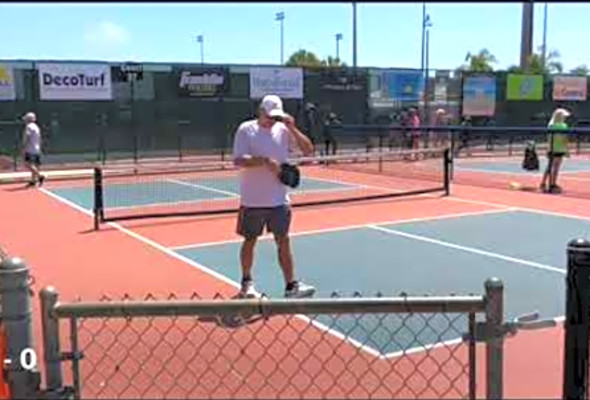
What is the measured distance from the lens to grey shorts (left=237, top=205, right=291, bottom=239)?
7336 millimetres

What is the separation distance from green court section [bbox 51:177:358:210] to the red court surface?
2.67 ft

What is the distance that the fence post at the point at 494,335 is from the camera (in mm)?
3287

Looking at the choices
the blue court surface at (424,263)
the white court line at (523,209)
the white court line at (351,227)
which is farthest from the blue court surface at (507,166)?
the blue court surface at (424,263)

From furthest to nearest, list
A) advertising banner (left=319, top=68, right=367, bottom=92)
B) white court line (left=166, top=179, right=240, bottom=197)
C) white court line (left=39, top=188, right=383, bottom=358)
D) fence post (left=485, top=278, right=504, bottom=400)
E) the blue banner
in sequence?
1. the blue banner
2. advertising banner (left=319, top=68, right=367, bottom=92)
3. white court line (left=166, top=179, right=240, bottom=197)
4. white court line (left=39, top=188, right=383, bottom=358)
5. fence post (left=485, top=278, right=504, bottom=400)

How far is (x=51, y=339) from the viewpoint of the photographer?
3453 millimetres

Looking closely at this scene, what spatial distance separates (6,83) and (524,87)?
20210 millimetres

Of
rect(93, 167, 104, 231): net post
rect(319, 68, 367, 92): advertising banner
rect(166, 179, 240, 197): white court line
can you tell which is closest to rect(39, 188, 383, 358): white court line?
rect(93, 167, 104, 231): net post

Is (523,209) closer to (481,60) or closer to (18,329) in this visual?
(18,329)

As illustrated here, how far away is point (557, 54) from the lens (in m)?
75.9

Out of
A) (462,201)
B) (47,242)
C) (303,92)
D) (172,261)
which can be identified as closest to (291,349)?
(172,261)

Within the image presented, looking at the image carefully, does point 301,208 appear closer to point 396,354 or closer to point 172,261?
point 172,261

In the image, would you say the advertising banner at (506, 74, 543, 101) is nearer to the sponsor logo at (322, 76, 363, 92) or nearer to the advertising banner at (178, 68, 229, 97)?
the sponsor logo at (322, 76, 363, 92)

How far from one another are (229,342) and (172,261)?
3611mm

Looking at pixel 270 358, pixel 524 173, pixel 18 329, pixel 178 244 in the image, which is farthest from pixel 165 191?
pixel 18 329
